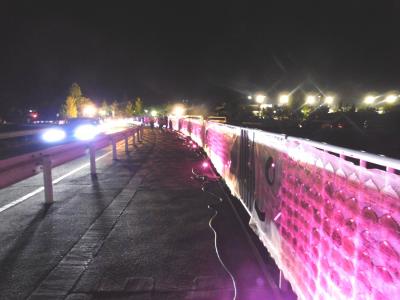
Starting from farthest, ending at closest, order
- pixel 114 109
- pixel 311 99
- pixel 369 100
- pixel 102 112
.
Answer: pixel 102 112, pixel 114 109, pixel 311 99, pixel 369 100

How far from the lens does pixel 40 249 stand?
512 centimetres

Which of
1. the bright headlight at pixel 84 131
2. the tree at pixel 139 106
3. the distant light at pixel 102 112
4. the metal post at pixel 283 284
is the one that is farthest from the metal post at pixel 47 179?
the distant light at pixel 102 112

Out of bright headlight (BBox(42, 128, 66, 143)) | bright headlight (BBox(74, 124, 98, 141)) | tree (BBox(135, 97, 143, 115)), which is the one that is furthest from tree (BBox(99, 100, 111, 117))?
bright headlight (BBox(42, 128, 66, 143))

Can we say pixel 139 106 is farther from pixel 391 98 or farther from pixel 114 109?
pixel 391 98

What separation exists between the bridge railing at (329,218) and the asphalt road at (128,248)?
1.82 feet

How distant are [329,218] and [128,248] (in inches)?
123

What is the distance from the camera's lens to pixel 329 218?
2.91 m

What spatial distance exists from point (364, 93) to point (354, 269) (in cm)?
5498

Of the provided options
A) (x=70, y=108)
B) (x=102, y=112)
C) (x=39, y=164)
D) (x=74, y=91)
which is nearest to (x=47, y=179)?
(x=39, y=164)

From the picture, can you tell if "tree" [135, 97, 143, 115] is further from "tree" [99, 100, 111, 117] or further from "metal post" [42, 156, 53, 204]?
"metal post" [42, 156, 53, 204]

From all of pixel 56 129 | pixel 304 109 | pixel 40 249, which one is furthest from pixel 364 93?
pixel 40 249

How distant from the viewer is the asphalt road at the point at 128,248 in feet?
13.0

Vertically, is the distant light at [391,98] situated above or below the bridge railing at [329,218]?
above

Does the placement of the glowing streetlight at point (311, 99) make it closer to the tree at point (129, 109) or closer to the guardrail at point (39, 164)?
the guardrail at point (39, 164)
